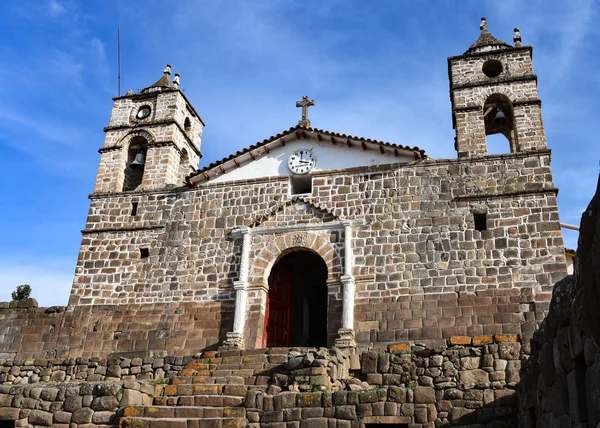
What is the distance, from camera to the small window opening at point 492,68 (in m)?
16.8

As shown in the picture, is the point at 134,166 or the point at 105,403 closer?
the point at 105,403

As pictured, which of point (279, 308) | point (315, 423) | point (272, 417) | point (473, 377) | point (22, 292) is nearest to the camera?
point (315, 423)

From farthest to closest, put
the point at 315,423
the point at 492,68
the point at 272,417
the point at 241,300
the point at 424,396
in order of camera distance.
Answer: the point at 492,68
the point at 241,300
the point at 272,417
the point at 424,396
the point at 315,423

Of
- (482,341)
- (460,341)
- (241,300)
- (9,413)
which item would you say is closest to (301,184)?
(241,300)

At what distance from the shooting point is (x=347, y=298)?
1429 cm

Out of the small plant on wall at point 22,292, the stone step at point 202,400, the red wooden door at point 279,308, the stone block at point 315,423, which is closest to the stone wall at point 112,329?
the red wooden door at point 279,308

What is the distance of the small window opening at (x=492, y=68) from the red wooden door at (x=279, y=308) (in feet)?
26.0

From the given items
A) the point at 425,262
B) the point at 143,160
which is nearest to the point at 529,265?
the point at 425,262

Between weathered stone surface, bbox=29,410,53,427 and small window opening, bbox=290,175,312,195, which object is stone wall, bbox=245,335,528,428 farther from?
small window opening, bbox=290,175,312,195

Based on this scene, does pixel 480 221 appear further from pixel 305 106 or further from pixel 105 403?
pixel 105 403

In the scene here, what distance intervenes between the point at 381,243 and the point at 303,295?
4870 mm

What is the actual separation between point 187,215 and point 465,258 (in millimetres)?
7614

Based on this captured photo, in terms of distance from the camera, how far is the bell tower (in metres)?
15.5

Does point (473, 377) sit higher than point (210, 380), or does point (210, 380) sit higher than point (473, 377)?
point (473, 377)
